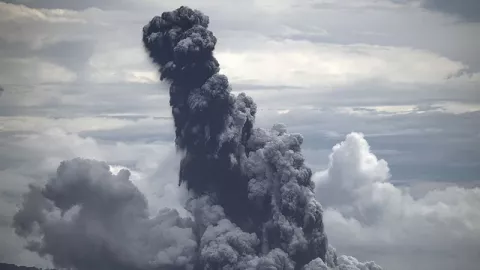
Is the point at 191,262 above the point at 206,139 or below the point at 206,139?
below

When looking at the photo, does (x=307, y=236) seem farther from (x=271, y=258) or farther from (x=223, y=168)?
(x=223, y=168)

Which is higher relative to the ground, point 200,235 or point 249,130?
point 249,130

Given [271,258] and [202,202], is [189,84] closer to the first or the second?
[202,202]

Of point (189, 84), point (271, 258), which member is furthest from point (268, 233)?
point (189, 84)

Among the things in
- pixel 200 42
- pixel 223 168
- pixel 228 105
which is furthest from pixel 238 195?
pixel 200 42

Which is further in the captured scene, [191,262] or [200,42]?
[191,262]

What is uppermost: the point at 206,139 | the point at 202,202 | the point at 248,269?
the point at 206,139

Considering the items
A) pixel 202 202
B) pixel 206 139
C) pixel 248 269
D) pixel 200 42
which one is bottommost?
pixel 248 269

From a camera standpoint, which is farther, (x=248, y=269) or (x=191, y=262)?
(x=191, y=262)
